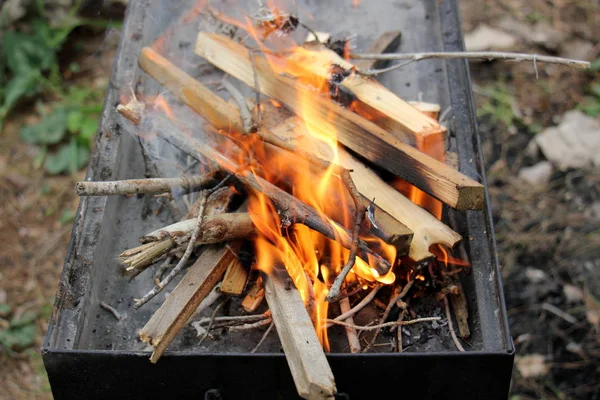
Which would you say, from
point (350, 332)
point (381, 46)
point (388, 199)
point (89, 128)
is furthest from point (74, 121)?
point (350, 332)

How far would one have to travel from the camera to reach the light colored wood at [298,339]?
5.95 feet

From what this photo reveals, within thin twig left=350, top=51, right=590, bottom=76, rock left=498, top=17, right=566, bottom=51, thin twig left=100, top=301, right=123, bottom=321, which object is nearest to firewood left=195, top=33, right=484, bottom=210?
thin twig left=350, top=51, right=590, bottom=76

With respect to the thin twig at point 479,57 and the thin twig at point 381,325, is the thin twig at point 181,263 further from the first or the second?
the thin twig at point 479,57

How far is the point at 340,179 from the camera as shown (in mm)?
2260

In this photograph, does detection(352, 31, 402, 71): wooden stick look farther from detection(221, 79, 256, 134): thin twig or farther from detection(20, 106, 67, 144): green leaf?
detection(20, 106, 67, 144): green leaf

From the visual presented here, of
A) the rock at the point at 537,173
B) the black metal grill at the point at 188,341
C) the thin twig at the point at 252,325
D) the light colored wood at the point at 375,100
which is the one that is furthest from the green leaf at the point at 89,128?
the rock at the point at 537,173

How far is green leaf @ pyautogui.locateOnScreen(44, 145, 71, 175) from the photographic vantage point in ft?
13.4

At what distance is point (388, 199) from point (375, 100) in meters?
0.46

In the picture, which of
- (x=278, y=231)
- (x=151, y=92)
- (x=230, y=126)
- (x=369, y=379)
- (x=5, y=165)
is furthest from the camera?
(x=5, y=165)

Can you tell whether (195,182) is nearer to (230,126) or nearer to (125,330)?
(230,126)

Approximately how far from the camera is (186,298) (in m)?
2.08

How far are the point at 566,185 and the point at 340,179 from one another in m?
1.89

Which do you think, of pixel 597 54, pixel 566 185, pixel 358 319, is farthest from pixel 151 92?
pixel 597 54

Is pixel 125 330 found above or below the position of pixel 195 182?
below
